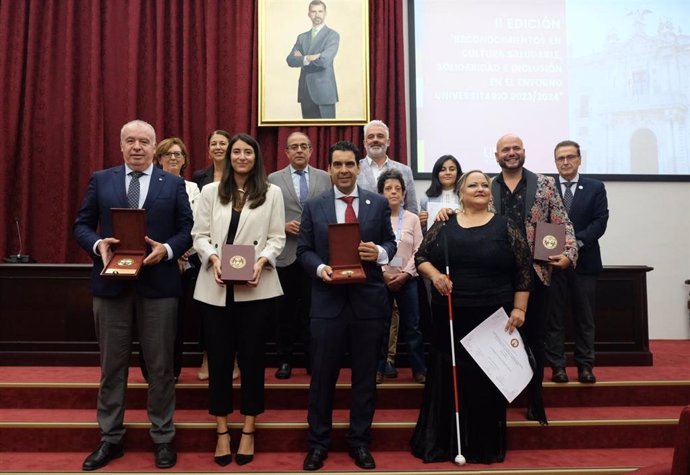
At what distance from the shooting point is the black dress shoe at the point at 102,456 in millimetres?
2814

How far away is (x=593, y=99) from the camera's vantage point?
19.4 ft

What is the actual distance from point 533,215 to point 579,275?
2.47 ft

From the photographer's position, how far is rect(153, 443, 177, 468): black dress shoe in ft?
9.42

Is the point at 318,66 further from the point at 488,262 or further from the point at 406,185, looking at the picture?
the point at 488,262

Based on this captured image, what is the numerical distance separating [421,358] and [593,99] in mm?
3731

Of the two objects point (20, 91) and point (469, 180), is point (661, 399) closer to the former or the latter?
point (469, 180)

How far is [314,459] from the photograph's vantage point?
2.84 metres

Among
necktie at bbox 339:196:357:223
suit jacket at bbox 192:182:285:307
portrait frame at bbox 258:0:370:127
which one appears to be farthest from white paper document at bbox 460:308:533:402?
portrait frame at bbox 258:0:370:127

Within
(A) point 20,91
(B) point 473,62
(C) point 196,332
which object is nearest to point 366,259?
(C) point 196,332

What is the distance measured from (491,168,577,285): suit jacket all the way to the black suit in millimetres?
421

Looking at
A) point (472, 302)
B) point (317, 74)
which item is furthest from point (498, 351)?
point (317, 74)

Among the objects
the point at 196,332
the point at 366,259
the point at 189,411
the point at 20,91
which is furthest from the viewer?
the point at 20,91

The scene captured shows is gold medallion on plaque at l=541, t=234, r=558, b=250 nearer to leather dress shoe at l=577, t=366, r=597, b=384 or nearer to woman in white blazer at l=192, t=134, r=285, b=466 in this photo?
leather dress shoe at l=577, t=366, r=597, b=384

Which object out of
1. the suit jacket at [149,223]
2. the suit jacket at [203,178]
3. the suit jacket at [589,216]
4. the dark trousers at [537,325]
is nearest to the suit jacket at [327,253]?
the suit jacket at [149,223]
